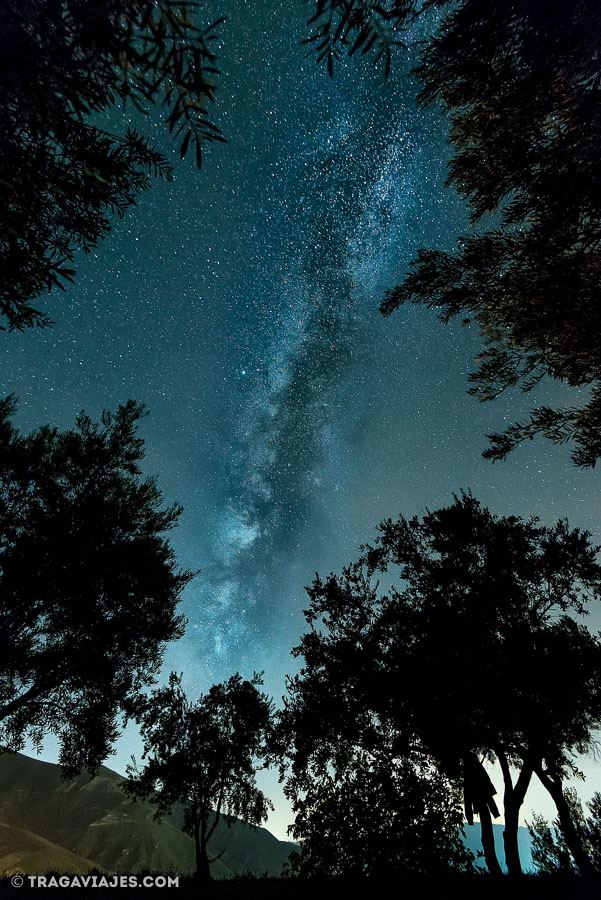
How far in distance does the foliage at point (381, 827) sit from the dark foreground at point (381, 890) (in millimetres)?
176

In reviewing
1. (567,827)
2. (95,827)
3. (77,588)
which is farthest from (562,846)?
(95,827)

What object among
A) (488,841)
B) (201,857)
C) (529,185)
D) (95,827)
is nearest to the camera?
(529,185)

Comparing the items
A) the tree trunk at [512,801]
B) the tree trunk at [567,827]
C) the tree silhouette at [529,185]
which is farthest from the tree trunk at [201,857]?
the tree silhouette at [529,185]

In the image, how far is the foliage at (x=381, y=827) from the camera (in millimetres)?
6500

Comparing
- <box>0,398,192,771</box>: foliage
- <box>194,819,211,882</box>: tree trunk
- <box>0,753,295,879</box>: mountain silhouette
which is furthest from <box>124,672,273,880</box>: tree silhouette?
<box>0,753,295,879</box>: mountain silhouette

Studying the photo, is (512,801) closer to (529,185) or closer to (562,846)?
(562,846)

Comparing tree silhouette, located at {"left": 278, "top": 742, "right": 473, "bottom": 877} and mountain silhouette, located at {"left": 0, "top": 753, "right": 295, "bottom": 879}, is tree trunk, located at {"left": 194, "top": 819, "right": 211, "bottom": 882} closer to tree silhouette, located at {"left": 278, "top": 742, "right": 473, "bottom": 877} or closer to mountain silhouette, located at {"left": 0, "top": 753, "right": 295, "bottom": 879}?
tree silhouette, located at {"left": 278, "top": 742, "right": 473, "bottom": 877}

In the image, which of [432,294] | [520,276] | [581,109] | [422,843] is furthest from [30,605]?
[581,109]

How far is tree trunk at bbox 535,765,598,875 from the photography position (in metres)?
12.6

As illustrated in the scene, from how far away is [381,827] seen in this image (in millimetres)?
6742

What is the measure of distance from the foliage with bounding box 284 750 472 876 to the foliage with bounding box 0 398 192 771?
409 inches

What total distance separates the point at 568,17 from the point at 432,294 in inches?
147

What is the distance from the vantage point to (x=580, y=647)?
42.2ft

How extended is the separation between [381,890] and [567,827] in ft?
43.1
